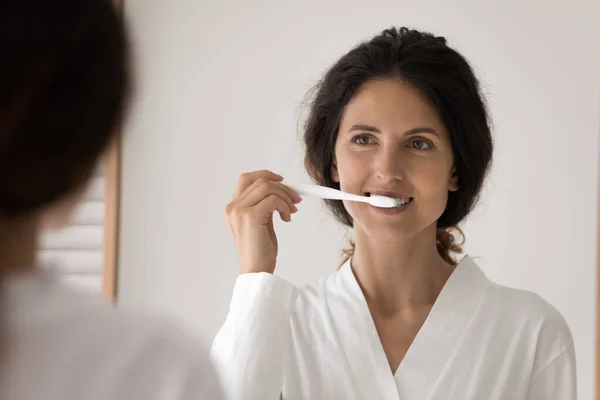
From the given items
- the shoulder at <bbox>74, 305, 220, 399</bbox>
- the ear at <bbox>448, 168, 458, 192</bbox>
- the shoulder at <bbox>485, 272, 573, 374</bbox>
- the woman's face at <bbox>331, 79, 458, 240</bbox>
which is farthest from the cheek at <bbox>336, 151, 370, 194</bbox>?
the shoulder at <bbox>74, 305, 220, 399</bbox>

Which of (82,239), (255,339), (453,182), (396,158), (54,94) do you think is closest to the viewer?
(54,94)

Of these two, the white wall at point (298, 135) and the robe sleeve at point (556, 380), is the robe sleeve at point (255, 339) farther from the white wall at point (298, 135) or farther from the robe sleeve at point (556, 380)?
the white wall at point (298, 135)

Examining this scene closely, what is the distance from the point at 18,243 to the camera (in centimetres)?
41

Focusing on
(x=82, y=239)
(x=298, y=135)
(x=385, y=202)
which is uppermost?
(x=298, y=135)

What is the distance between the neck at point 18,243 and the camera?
398mm

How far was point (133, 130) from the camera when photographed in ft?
6.02

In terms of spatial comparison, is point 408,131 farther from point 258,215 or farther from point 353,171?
point 258,215

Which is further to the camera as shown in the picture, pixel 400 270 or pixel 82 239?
pixel 82 239

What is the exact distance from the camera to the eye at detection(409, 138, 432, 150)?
3.87 ft

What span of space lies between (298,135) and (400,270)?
0.55m

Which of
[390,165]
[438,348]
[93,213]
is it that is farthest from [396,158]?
[93,213]

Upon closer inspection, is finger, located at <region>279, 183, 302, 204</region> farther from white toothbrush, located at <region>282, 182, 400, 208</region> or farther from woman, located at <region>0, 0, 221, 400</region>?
woman, located at <region>0, 0, 221, 400</region>

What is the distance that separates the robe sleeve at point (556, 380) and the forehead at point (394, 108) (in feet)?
1.20

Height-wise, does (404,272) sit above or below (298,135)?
below
